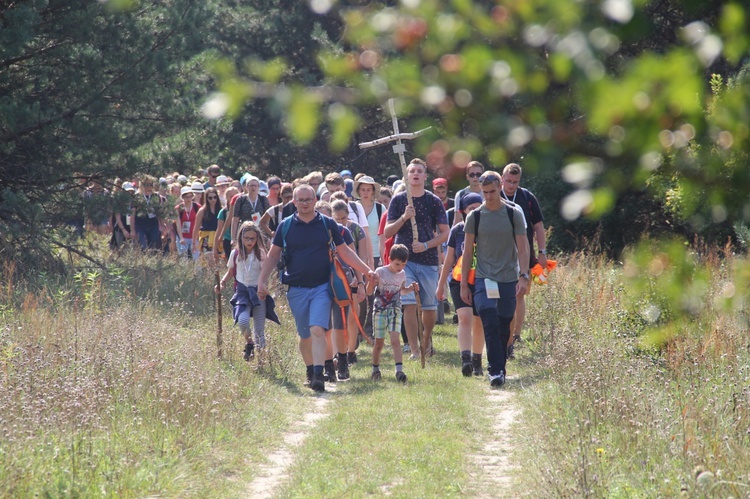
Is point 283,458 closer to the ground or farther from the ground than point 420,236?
closer to the ground

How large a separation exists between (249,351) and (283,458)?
3.56m

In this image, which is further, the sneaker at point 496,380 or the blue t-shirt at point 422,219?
the blue t-shirt at point 422,219

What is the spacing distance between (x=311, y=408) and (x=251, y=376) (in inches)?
32.3

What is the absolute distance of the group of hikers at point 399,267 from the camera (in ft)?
33.9

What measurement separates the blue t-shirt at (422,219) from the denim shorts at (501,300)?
1440mm

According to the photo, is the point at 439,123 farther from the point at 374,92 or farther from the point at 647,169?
the point at 647,169

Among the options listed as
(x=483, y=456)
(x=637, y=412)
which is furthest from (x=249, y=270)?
(x=637, y=412)

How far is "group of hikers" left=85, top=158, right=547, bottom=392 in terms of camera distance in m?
10.3

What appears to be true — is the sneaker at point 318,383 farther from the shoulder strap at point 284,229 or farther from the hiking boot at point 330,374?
the shoulder strap at point 284,229

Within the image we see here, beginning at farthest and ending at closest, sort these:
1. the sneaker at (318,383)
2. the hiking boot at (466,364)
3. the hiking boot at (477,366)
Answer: the hiking boot at (477,366) < the hiking boot at (466,364) < the sneaker at (318,383)

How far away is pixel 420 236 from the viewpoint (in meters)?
11.8

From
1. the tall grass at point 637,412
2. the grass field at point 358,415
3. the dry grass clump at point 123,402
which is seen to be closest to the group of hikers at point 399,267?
the grass field at point 358,415

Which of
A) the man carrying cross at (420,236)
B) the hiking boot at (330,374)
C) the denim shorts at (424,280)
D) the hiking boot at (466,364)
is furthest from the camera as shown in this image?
the denim shorts at (424,280)

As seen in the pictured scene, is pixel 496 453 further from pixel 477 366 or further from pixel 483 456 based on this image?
pixel 477 366
